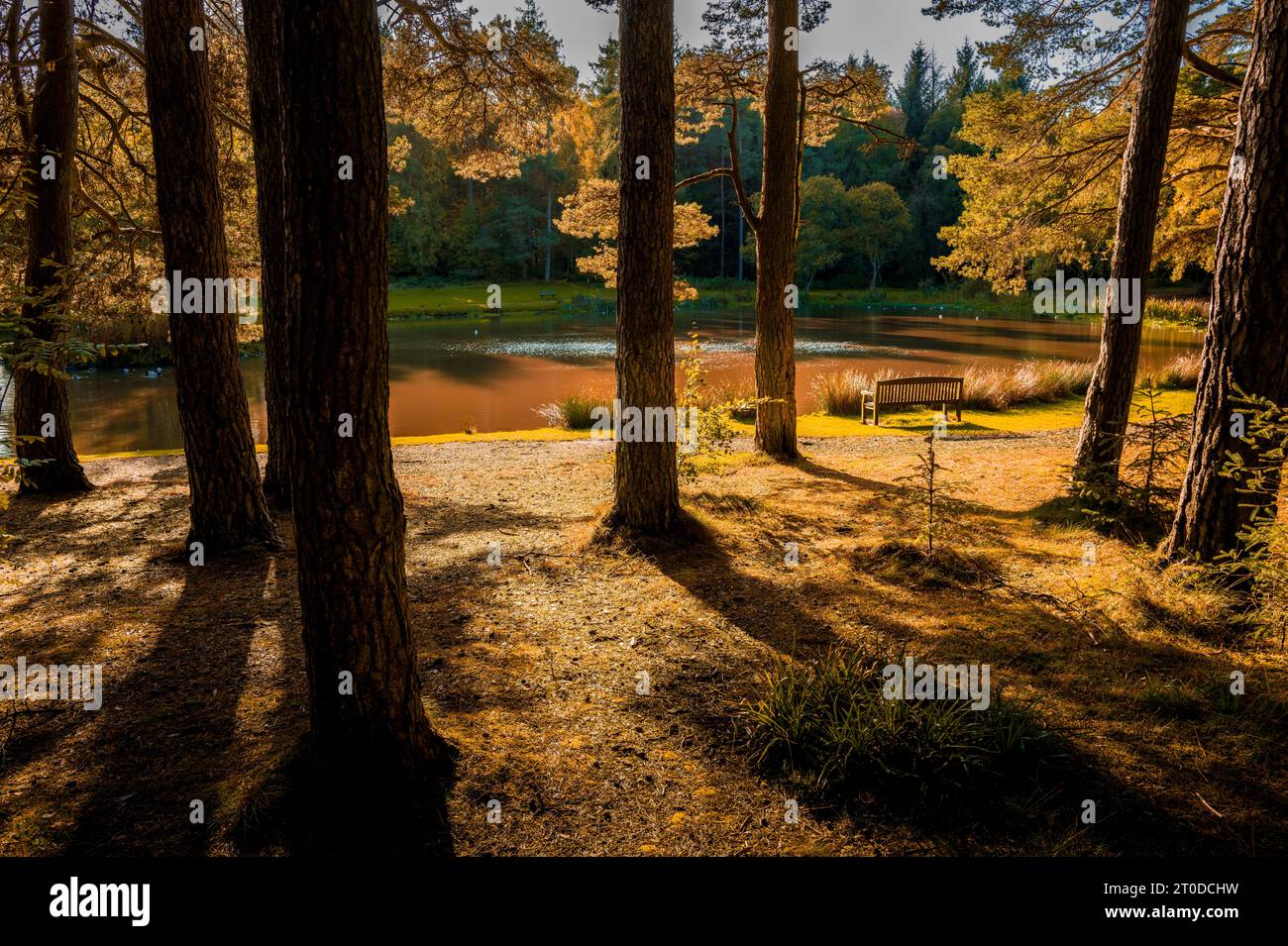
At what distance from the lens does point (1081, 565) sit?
18.8 feet

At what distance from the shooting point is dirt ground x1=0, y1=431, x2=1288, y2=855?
3.01 meters

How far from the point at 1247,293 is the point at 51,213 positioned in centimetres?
1145

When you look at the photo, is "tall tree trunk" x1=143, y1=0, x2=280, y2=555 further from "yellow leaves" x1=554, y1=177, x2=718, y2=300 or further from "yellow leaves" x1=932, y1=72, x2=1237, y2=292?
"yellow leaves" x1=932, y1=72, x2=1237, y2=292

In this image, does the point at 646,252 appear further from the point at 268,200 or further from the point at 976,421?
the point at 976,421

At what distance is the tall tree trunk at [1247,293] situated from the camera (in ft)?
15.0

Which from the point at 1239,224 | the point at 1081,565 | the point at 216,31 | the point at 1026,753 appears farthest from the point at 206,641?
the point at 216,31

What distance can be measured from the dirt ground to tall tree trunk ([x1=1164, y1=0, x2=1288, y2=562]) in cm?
73

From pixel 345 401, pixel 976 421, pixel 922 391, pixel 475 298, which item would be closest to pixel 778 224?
pixel 922 391

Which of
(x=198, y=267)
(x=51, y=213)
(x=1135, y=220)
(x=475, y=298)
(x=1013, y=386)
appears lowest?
Result: (x=1013, y=386)

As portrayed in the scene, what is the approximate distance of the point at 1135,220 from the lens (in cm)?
714

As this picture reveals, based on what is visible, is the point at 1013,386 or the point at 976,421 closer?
the point at 976,421

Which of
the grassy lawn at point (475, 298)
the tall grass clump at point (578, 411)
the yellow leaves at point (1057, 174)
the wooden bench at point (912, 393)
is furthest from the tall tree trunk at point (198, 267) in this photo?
the grassy lawn at point (475, 298)

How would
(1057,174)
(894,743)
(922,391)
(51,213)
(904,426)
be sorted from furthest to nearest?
A: (922,391), (904,426), (1057,174), (51,213), (894,743)
